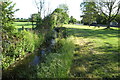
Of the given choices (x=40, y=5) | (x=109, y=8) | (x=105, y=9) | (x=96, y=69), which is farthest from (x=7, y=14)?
(x=105, y=9)

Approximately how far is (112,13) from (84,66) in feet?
68.1

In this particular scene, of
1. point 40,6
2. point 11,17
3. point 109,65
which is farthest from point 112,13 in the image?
point 11,17

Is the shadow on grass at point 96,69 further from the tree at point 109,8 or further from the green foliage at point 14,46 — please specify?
the tree at point 109,8

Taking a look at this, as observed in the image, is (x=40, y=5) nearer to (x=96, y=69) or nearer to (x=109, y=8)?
(x=109, y=8)

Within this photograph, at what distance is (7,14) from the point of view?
3430 mm

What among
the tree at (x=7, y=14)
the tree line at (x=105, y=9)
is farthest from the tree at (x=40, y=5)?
the tree at (x=7, y=14)

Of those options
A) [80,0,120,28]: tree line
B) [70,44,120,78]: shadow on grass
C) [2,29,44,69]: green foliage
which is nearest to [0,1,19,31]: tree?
[2,29,44,69]: green foliage

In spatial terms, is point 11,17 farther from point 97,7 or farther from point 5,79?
point 97,7

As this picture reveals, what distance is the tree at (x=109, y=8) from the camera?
1890 cm

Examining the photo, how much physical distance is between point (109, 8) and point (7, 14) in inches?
820

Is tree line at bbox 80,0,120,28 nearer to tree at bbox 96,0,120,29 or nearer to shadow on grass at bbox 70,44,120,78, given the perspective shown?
tree at bbox 96,0,120,29

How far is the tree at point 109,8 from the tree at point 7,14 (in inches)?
767

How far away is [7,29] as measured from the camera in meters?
3.46

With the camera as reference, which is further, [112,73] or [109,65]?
[109,65]
